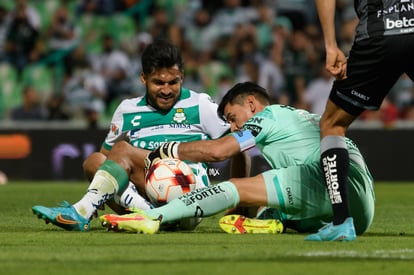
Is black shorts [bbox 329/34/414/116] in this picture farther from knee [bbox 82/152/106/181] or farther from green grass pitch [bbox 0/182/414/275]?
knee [bbox 82/152/106/181]

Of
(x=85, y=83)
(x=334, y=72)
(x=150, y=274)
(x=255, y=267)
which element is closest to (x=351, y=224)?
(x=334, y=72)

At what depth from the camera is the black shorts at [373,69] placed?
19.9 ft

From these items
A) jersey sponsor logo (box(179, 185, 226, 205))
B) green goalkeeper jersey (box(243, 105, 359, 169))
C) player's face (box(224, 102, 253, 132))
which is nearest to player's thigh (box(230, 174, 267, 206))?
jersey sponsor logo (box(179, 185, 226, 205))

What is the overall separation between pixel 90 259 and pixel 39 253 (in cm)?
47

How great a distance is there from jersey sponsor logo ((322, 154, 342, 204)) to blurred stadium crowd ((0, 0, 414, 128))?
10594mm

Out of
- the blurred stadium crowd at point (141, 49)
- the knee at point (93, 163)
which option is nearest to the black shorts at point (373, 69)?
the knee at point (93, 163)

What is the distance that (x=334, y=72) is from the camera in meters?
6.05

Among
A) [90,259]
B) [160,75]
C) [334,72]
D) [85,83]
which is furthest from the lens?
[85,83]

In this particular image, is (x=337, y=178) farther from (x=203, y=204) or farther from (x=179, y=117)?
(x=179, y=117)

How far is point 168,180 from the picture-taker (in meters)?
7.02

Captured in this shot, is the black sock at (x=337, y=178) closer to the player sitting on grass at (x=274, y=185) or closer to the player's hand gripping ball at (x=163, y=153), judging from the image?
the player sitting on grass at (x=274, y=185)

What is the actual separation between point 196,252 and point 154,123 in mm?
2342

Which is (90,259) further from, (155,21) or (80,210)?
(155,21)

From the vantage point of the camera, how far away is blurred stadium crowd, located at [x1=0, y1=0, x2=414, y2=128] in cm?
1730
